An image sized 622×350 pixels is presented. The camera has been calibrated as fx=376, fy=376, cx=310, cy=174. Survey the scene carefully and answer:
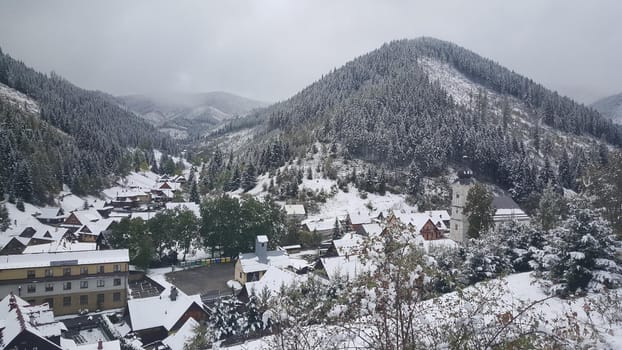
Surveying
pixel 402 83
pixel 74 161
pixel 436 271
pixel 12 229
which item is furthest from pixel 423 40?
pixel 436 271

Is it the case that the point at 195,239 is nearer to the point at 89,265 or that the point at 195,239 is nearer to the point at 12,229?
the point at 89,265

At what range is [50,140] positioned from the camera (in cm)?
8544

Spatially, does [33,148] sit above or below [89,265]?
above

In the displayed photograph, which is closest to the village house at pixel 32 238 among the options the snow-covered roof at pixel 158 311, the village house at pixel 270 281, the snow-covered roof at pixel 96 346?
the snow-covered roof at pixel 158 311

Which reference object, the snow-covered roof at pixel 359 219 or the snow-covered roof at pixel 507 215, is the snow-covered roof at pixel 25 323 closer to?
the snow-covered roof at pixel 359 219

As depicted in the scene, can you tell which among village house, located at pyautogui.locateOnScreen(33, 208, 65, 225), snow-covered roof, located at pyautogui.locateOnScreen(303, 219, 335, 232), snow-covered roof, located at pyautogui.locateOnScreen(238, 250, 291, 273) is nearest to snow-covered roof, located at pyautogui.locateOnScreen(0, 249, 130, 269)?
snow-covered roof, located at pyautogui.locateOnScreen(238, 250, 291, 273)

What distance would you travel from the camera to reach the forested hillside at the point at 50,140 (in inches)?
2391

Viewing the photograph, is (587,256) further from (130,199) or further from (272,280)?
(130,199)

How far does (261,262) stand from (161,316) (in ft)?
41.5

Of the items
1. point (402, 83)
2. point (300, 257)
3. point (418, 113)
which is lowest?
point (300, 257)

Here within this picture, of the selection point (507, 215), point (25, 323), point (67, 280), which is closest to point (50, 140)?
point (67, 280)

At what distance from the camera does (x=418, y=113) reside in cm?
9931

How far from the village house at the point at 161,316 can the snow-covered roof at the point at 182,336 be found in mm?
1300

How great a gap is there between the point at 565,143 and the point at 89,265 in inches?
4670
